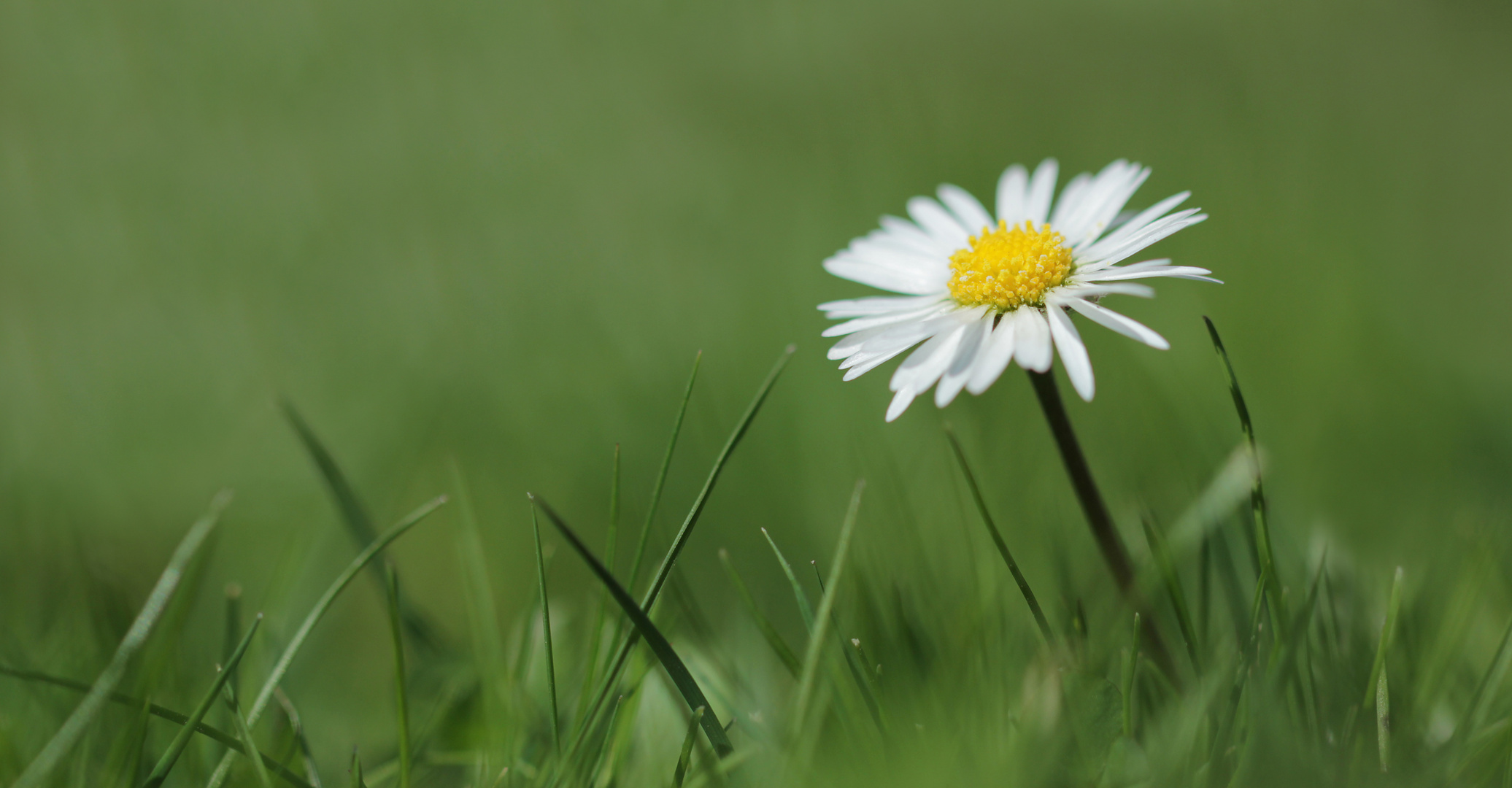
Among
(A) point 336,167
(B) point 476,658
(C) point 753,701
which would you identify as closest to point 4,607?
(B) point 476,658

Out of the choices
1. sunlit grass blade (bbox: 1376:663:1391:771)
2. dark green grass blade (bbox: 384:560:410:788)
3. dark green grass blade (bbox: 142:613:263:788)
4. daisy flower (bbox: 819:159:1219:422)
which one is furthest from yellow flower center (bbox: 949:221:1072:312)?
dark green grass blade (bbox: 142:613:263:788)

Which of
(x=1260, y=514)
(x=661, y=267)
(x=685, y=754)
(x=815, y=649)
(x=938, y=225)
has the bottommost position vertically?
(x=685, y=754)

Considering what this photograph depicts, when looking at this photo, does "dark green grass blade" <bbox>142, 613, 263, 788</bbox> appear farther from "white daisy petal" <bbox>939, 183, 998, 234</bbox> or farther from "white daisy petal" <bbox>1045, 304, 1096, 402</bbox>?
"white daisy petal" <bbox>939, 183, 998, 234</bbox>

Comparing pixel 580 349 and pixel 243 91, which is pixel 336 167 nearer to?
pixel 243 91

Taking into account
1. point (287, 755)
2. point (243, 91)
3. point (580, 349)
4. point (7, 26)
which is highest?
point (7, 26)

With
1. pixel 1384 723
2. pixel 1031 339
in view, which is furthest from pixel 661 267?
pixel 1384 723

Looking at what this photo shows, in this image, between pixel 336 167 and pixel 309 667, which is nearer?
pixel 309 667

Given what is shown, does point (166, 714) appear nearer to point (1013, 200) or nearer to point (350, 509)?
point (350, 509)
